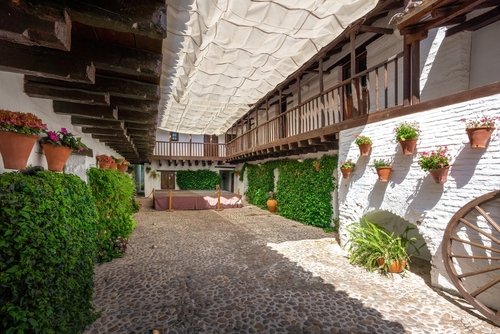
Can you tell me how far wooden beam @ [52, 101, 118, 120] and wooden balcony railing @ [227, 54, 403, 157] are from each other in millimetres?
4873

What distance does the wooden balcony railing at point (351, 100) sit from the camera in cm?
537

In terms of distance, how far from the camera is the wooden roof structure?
4.33ft

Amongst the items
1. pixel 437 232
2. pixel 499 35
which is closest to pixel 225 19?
pixel 437 232

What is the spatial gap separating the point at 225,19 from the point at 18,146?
2162mm

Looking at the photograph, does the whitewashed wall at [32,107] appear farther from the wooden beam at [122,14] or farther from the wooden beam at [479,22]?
the wooden beam at [479,22]

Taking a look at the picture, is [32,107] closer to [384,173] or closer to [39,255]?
[39,255]

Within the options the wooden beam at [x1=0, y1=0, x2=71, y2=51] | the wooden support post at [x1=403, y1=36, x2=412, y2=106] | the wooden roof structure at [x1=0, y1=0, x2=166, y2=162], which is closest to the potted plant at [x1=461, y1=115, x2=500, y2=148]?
the wooden support post at [x1=403, y1=36, x2=412, y2=106]

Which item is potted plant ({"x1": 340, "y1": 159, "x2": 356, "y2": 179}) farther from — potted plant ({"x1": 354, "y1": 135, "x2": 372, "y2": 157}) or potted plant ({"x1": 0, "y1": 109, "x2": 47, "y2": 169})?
potted plant ({"x1": 0, "y1": 109, "x2": 47, "y2": 169})

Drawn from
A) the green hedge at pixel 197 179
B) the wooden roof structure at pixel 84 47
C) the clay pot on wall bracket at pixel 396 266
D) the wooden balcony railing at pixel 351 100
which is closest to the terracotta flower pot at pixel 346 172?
the wooden balcony railing at pixel 351 100

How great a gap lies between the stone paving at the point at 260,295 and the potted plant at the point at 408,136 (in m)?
2.23

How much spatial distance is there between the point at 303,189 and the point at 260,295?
20.1 feet

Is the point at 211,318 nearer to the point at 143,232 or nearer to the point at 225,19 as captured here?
the point at 225,19

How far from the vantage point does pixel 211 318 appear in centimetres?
321

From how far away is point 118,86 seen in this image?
280 centimetres
